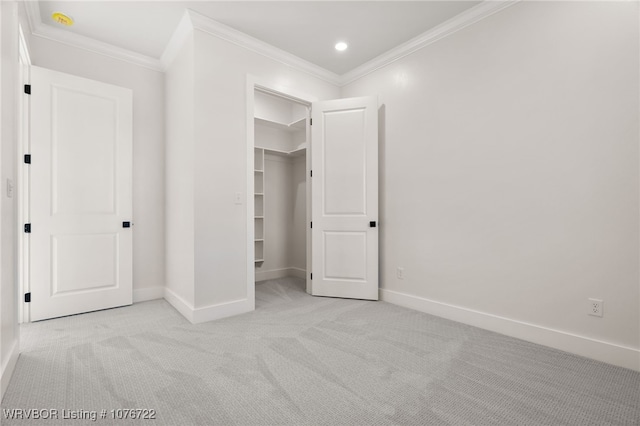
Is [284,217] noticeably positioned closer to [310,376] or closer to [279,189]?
[279,189]

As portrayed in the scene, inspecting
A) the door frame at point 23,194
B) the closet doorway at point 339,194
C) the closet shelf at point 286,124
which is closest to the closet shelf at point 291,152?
the closet shelf at point 286,124

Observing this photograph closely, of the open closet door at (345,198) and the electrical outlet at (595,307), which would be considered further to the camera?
the open closet door at (345,198)

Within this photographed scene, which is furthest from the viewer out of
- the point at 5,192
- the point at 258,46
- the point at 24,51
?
the point at 258,46

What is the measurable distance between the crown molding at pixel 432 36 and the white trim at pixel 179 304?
318cm

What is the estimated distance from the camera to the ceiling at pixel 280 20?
104 inches

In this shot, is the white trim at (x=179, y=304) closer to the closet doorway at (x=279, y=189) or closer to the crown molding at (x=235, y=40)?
the closet doorway at (x=279, y=189)

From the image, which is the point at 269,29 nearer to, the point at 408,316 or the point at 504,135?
the point at 504,135

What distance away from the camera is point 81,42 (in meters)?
3.08

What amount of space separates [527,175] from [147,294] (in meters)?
3.89

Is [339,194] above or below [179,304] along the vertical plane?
above

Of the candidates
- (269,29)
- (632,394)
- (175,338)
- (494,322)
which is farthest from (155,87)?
(632,394)

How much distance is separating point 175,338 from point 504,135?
3.10 meters

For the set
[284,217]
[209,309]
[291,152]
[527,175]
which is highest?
[291,152]

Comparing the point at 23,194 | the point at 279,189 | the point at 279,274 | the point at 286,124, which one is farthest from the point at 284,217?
the point at 23,194
